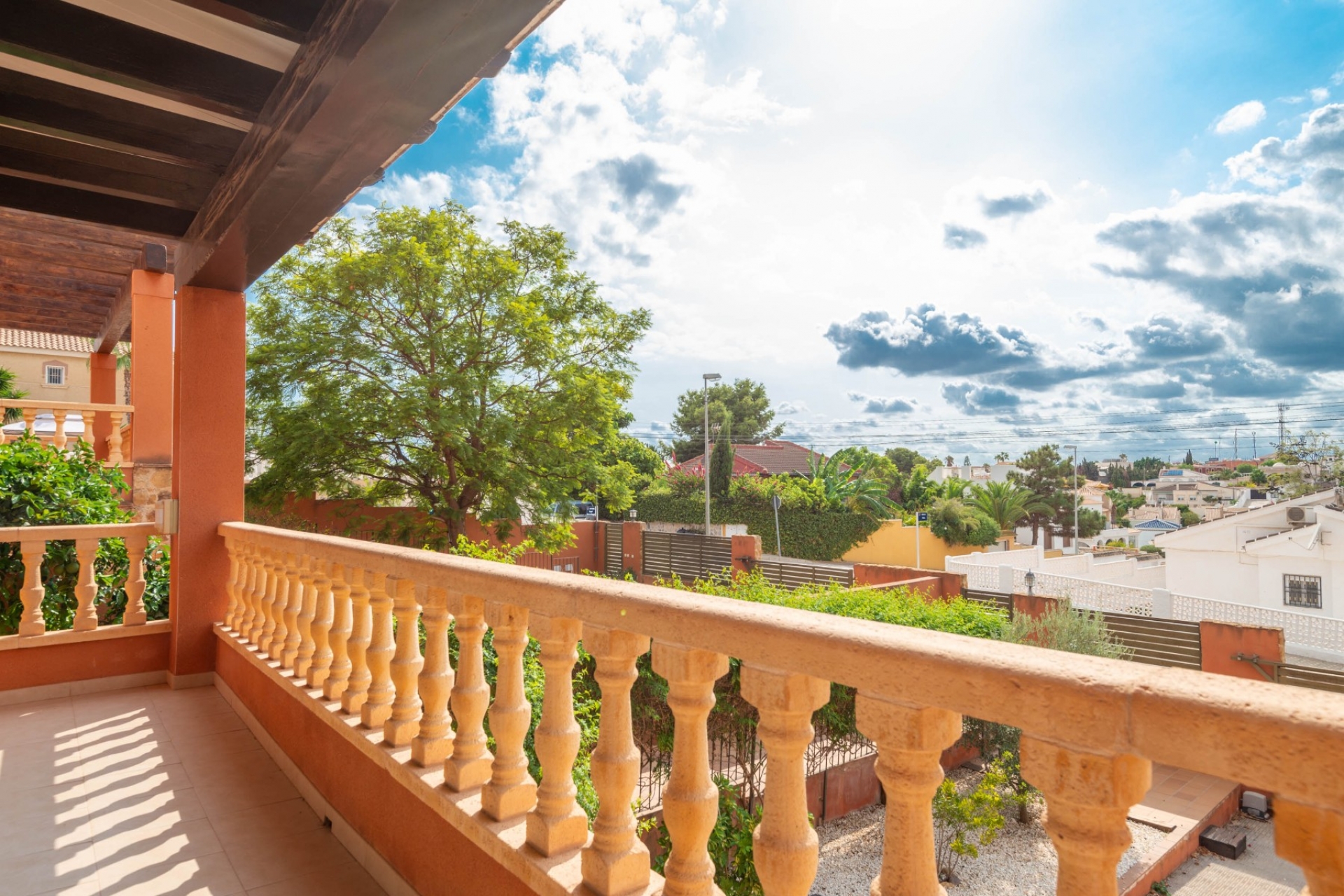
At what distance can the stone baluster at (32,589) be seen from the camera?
3.55m

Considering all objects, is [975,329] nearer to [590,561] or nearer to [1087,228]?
[1087,228]

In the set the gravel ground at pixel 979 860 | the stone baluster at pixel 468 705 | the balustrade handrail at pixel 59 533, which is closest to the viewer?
the stone baluster at pixel 468 705

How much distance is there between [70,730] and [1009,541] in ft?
92.5

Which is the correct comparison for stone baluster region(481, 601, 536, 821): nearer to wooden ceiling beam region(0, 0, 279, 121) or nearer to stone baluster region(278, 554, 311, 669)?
stone baluster region(278, 554, 311, 669)

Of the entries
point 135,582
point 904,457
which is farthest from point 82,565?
point 904,457

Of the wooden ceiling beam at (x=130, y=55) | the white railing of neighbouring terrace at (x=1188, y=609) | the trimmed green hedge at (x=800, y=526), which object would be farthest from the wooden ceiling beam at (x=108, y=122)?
the trimmed green hedge at (x=800, y=526)

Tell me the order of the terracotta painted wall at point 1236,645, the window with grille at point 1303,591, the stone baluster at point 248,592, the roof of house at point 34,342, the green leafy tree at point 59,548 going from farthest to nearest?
the roof of house at point 34,342 → the window with grille at point 1303,591 → the terracotta painted wall at point 1236,645 → the green leafy tree at point 59,548 → the stone baluster at point 248,592

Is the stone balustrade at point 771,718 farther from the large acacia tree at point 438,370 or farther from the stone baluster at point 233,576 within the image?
the large acacia tree at point 438,370

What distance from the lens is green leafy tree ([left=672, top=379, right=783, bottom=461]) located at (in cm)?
4141

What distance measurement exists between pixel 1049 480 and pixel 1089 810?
39751mm

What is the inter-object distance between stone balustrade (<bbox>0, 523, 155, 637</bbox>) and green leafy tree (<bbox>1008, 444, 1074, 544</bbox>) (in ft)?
121

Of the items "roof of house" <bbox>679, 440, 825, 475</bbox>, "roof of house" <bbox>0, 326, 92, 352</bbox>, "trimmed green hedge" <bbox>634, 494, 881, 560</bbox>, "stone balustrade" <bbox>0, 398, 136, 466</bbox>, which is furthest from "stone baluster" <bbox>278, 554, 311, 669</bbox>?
"roof of house" <bbox>679, 440, 825, 475</bbox>

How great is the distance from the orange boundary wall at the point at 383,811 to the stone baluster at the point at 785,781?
2.10ft

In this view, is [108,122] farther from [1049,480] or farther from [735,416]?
[735,416]
